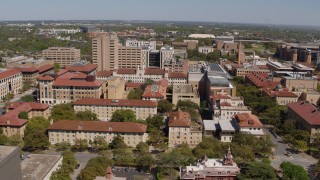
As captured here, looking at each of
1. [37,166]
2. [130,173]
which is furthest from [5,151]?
[130,173]

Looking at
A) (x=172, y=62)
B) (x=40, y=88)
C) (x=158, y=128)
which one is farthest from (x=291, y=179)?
(x=172, y=62)

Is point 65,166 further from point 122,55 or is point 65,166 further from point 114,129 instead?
point 122,55

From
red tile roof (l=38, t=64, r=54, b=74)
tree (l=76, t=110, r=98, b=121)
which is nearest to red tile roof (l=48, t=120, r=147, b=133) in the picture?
tree (l=76, t=110, r=98, b=121)

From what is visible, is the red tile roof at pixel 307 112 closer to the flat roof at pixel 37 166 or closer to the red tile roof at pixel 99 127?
the red tile roof at pixel 99 127

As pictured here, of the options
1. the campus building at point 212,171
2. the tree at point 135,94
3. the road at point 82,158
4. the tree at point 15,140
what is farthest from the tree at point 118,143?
the tree at point 135,94

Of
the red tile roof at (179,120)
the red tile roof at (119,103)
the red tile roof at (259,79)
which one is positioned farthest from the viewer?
the red tile roof at (259,79)

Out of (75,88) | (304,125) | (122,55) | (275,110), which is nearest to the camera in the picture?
(304,125)

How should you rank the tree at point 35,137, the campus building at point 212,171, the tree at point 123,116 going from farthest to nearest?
the tree at point 123,116 → the tree at point 35,137 → the campus building at point 212,171
